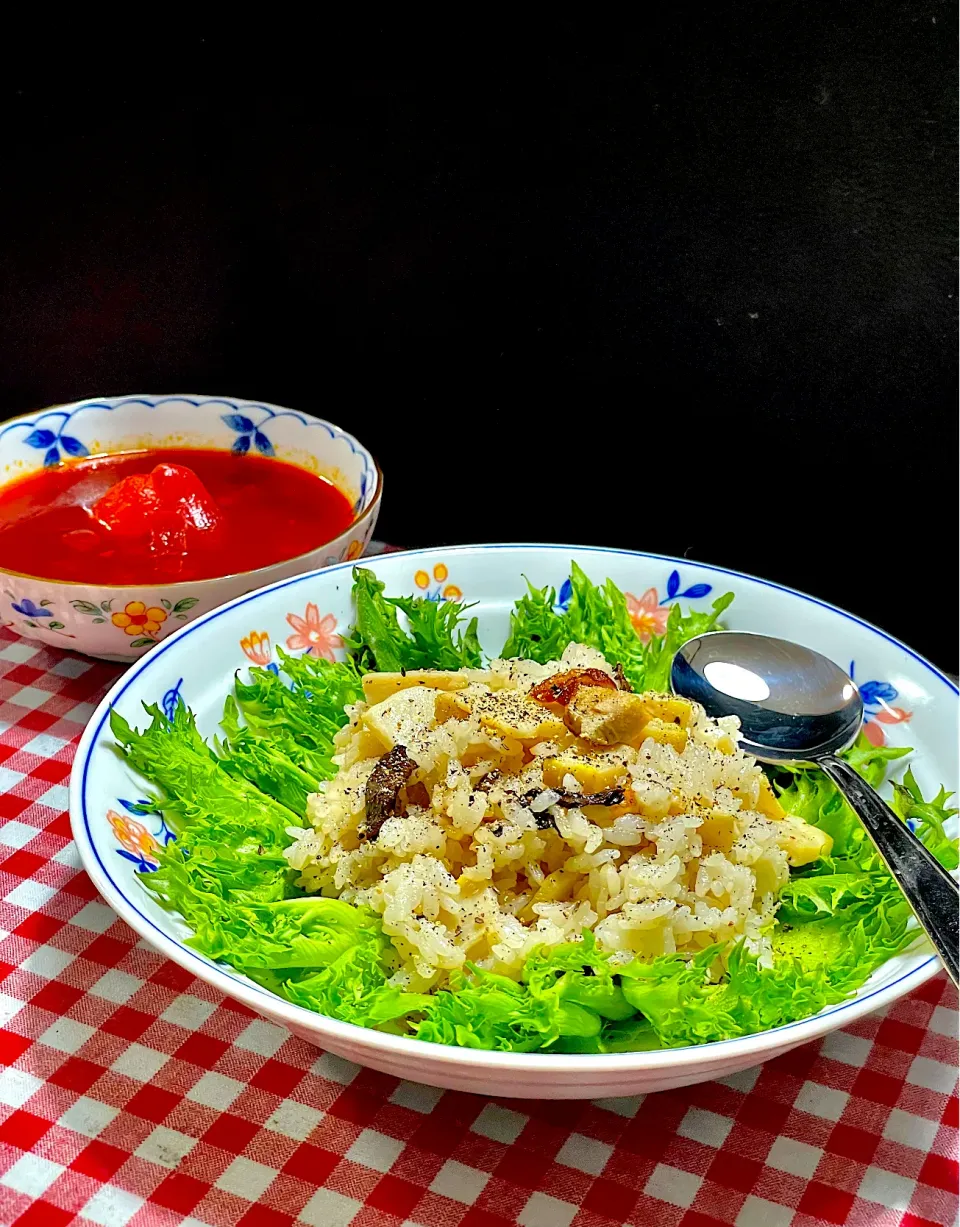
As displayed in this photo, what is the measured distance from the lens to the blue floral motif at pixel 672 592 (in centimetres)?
202

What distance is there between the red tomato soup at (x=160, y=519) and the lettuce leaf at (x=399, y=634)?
205 mm

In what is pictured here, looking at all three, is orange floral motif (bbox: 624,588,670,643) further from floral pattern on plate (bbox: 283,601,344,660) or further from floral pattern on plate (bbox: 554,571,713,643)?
floral pattern on plate (bbox: 283,601,344,660)

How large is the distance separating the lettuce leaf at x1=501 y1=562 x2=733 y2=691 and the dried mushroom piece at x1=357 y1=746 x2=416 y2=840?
517 millimetres

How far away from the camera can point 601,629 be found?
200cm

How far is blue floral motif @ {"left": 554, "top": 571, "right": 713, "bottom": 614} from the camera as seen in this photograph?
2020mm

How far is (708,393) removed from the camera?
91.0 inches

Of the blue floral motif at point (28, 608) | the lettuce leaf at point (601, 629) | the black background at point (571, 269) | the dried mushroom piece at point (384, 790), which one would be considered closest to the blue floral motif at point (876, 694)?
the lettuce leaf at point (601, 629)

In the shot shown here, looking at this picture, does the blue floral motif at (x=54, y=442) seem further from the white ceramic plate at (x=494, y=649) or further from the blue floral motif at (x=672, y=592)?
the blue floral motif at (x=672, y=592)

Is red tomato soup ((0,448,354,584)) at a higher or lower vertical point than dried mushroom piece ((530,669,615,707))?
lower

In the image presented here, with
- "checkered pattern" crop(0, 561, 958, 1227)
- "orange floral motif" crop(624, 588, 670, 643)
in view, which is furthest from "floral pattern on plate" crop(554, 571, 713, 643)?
"checkered pattern" crop(0, 561, 958, 1227)

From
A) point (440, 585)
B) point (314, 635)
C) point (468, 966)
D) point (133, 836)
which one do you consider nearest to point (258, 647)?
point (314, 635)

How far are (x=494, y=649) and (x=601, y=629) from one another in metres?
0.18

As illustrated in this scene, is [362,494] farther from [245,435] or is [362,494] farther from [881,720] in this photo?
[881,720]

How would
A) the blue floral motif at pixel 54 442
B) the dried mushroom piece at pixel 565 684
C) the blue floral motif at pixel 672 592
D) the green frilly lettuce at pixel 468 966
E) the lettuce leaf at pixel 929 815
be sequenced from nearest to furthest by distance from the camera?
the green frilly lettuce at pixel 468 966 → the lettuce leaf at pixel 929 815 → the dried mushroom piece at pixel 565 684 → the blue floral motif at pixel 672 592 → the blue floral motif at pixel 54 442
